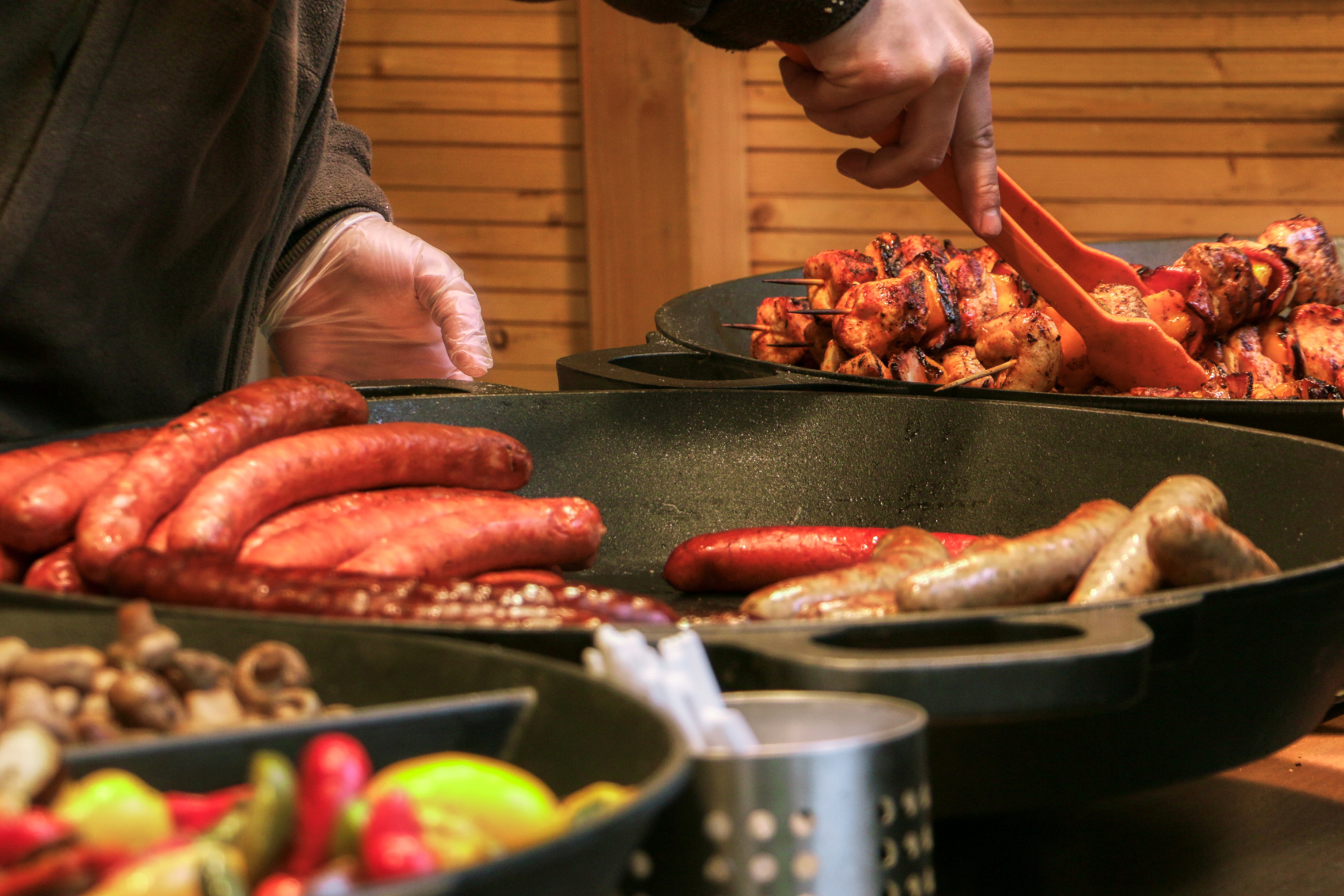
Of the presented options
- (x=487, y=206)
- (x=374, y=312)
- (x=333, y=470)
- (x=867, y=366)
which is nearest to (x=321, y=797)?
(x=333, y=470)

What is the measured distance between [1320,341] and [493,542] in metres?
1.72

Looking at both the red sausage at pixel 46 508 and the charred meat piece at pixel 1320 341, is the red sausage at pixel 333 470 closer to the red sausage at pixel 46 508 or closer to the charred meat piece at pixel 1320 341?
the red sausage at pixel 46 508

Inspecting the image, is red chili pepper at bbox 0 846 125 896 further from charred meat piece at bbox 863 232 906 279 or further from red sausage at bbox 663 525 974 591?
charred meat piece at bbox 863 232 906 279

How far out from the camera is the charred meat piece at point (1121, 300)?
2.10 meters

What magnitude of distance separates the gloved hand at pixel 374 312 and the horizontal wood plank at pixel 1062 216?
2304 millimetres

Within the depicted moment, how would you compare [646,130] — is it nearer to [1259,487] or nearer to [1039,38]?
[1039,38]

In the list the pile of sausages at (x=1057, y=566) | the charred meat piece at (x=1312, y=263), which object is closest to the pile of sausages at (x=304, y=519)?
the pile of sausages at (x=1057, y=566)

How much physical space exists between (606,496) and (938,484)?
498 millimetres

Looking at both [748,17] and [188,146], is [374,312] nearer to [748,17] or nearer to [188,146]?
[188,146]

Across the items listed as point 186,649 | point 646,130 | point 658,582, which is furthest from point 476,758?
point 646,130

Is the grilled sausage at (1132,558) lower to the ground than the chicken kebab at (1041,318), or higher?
lower

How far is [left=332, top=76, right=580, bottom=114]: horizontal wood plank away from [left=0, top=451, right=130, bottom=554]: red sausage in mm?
4084

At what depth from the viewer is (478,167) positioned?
533 cm

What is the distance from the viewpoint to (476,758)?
28.3 inches
